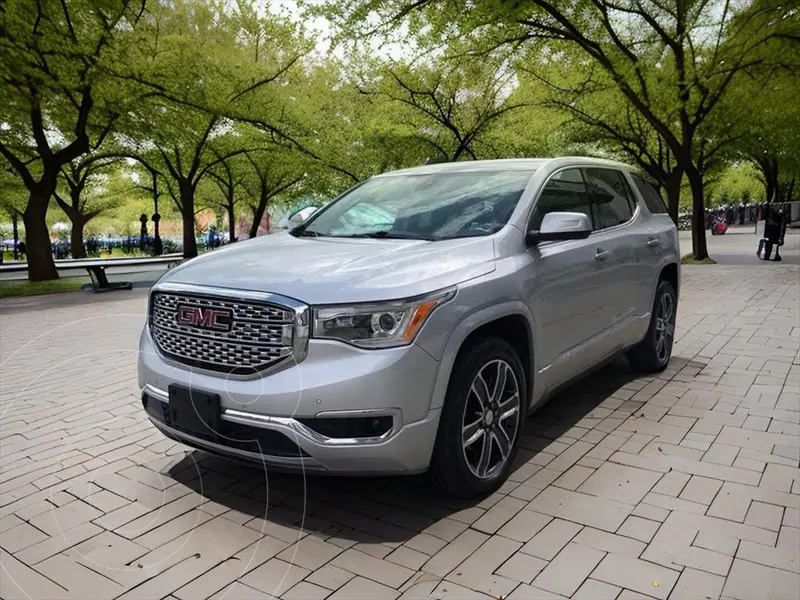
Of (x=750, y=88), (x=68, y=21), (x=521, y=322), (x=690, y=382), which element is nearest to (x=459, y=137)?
(x=750, y=88)

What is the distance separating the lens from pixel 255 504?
3568 mm

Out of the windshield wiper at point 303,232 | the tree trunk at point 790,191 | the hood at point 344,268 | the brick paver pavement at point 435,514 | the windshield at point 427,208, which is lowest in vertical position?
the brick paver pavement at point 435,514

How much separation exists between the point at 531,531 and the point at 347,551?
0.90m

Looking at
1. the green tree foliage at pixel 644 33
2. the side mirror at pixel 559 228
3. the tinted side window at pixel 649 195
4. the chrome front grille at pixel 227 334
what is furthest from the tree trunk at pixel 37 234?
the side mirror at pixel 559 228

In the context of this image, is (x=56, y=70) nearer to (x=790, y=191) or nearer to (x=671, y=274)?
(x=671, y=274)

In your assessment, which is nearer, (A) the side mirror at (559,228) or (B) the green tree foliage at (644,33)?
(A) the side mirror at (559,228)

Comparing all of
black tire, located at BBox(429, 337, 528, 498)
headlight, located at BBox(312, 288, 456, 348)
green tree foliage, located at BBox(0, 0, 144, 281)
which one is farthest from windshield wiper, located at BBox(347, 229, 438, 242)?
green tree foliage, located at BBox(0, 0, 144, 281)

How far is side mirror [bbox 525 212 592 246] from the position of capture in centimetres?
379

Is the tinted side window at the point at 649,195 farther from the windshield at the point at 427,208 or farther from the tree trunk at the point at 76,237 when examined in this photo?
the tree trunk at the point at 76,237

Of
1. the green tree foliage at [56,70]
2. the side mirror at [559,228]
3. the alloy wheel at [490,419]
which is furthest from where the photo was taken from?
the green tree foliage at [56,70]

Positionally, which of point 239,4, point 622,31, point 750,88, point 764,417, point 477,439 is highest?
point 239,4

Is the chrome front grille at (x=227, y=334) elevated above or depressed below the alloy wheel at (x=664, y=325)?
above

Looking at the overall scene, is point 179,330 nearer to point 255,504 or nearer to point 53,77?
point 255,504

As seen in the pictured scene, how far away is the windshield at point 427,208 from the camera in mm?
4000
